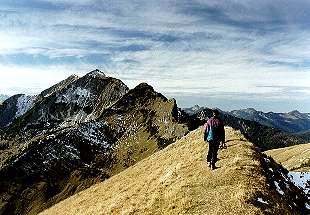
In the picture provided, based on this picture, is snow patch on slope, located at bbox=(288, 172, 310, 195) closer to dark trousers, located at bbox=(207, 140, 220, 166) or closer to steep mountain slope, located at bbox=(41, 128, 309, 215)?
steep mountain slope, located at bbox=(41, 128, 309, 215)

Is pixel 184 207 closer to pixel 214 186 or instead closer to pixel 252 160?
pixel 214 186

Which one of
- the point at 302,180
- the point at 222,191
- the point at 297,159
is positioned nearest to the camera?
the point at 222,191

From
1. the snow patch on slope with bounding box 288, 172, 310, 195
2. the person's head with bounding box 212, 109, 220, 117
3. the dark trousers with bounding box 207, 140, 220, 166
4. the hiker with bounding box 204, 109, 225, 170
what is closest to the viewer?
the dark trousers with bounding box 207, 140, 220, 166

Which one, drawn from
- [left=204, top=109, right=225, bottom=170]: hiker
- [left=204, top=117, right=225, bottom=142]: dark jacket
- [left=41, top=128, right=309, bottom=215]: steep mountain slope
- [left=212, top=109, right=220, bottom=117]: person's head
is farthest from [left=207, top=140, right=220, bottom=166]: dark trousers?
[left=212, top=109, right=220, bottom=117]: person's head

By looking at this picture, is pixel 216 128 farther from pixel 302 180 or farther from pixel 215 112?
pixel 302 180

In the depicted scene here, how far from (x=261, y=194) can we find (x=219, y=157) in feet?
33.2

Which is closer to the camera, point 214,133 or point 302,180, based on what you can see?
point 214,133

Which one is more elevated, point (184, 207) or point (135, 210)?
point (184, 207)

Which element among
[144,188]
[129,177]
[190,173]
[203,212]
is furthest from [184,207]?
[129,177]

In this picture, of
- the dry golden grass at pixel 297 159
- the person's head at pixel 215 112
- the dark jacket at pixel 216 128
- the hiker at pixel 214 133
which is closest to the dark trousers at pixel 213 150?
the hiker at pixel 214 133

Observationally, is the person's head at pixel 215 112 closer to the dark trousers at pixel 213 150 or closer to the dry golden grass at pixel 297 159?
the dark trousers at pixel 213 150

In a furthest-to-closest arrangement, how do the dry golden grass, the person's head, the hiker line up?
the dry golden grass → the person's head → the hiker

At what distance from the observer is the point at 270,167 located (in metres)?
33.1

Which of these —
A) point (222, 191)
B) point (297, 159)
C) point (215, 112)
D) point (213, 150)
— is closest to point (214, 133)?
point (213, 150)
